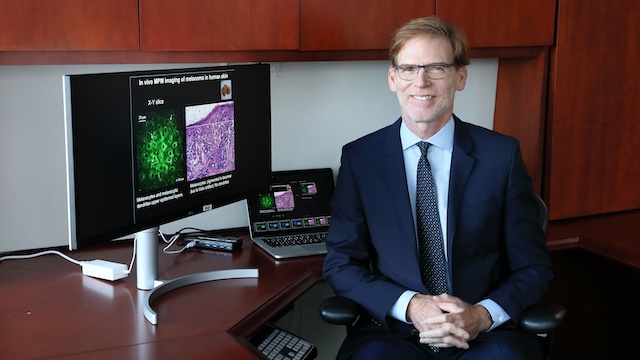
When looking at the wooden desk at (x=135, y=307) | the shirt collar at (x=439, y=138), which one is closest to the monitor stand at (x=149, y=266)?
the wooden desk at (x=135, y=307)

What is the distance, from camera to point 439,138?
8.20 ft

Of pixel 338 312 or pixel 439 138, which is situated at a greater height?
pixel 439 138

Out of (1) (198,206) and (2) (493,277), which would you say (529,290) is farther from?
(1) (198,206)

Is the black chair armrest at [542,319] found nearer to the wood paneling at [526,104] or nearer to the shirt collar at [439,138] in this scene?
the shirt collar at [439,138]

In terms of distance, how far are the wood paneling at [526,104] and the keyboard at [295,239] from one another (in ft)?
3.07

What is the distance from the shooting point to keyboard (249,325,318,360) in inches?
95.3

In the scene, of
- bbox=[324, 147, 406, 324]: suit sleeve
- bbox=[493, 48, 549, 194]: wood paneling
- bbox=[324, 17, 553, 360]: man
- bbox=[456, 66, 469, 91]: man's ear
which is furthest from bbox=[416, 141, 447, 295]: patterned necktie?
bbox=[493, 48, 549, 194]: wood paneling

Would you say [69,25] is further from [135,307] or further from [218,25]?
[135,307]

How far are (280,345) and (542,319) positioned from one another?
72 centimetres

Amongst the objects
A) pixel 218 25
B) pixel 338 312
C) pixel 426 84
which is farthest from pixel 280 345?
pixel 218 25

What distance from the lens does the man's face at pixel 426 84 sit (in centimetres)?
241

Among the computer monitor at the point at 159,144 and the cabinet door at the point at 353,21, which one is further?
the cabinet door at the point at 353,21

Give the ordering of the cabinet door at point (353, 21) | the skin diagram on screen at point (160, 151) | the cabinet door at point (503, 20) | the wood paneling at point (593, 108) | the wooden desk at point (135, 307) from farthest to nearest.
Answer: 1. the wood paneling at point (593, 108)
2. the cabinet door at point (503, 20)
3. the cabinet door at point (353, 21)
4. the skin diagram on screen at point (160, 151)
5. the wooden desk at point (135, 307)

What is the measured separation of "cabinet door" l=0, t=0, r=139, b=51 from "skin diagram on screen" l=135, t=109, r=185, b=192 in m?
0.28
